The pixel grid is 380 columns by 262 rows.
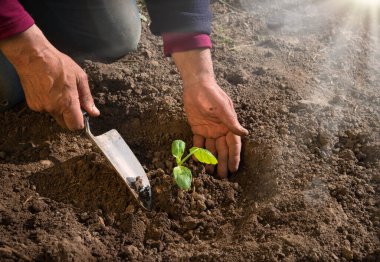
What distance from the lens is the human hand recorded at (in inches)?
82.3

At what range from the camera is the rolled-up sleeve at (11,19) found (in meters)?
1.77

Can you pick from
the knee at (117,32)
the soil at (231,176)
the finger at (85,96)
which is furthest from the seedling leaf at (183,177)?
the knee at (117,32)

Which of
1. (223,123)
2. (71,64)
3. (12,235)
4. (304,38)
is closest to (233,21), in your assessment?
(304,38)

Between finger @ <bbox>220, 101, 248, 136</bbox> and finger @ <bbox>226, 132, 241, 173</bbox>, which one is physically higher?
finger @ <bbox>220, 101, 248, 136</bbox>

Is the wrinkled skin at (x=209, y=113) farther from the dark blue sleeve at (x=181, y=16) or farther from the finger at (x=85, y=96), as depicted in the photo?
the finger at (x=85, y=96)

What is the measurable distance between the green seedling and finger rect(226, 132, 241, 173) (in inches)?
5.3

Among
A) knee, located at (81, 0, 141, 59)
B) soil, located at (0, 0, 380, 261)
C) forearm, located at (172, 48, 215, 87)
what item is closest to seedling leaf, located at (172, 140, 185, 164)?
soil, located at (0, 0, 380, 261)

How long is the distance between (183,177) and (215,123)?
1.25 feet

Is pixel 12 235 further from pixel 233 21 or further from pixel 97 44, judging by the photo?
pixel 233 21

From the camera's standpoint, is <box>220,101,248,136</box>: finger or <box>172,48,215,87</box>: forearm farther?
<box>172,48,215,87</box>: forearm

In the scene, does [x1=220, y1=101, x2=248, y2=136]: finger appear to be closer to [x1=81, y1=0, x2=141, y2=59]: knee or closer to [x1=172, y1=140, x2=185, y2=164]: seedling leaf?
[x1=172, y1=140, x2=185, y2=164]: seedling leaf

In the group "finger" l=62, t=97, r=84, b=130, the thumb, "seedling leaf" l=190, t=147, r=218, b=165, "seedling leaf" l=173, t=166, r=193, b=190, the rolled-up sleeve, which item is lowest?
"seedling leaf" l=173, t=166, r=193, b=190

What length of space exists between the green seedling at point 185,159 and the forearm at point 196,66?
1.16ft

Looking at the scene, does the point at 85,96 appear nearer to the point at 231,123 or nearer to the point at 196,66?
the point at 196,66
